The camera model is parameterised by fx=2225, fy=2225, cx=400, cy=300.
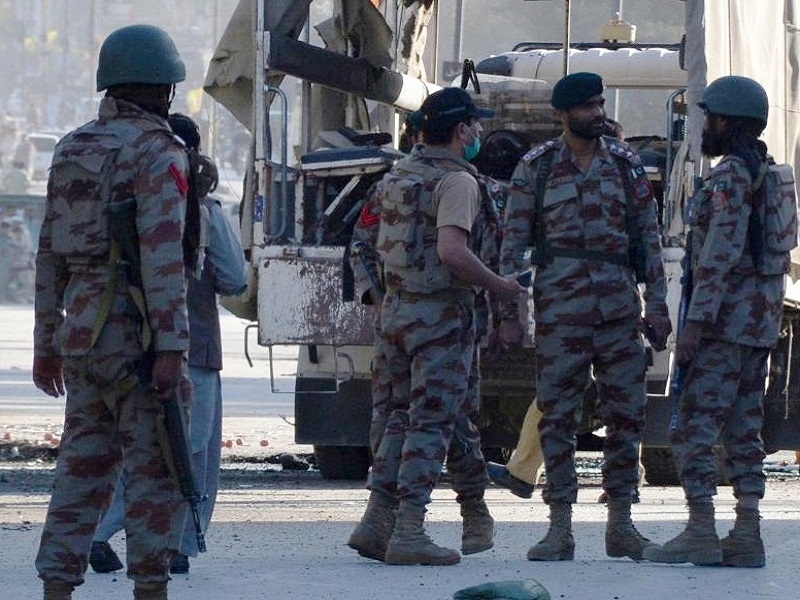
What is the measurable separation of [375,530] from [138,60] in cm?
241

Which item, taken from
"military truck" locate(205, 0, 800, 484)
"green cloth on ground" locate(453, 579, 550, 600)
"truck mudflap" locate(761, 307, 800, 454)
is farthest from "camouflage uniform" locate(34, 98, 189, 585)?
"truck mudflap" locate(761, 307, 800, 454)

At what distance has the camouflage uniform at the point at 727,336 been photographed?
762cm

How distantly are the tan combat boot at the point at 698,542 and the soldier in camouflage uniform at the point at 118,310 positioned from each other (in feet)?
7.30

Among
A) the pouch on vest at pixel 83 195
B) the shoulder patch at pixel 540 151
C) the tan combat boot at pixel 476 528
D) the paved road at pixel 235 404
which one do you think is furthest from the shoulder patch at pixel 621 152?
the paved road at pixel 235 404

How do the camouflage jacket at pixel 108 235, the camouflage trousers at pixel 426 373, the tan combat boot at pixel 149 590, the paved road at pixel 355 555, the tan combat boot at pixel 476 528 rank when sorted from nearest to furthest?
the camouflage jacket at pixel 108 235 → the tan combat boot at pixel 149 590 → the paved road at pixel 355 555 → the camouflage trousers at pixel 426 373 → the tan combat boot at pixel 476 528

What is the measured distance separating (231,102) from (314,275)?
5.82 feet

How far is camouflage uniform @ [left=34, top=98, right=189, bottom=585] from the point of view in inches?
236

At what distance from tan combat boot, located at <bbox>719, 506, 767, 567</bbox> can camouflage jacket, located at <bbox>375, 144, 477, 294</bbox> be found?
126 centimetres

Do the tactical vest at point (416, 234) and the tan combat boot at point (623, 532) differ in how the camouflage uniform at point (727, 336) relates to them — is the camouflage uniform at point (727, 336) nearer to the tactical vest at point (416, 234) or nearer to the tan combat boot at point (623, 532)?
the tan combat boot at point (623, 532)

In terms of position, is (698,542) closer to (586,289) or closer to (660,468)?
(586,289)

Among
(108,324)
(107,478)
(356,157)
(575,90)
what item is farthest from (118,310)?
(356,157)

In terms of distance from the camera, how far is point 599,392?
7.89 meters

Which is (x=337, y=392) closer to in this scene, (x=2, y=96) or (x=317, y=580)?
(x=317, y=580)

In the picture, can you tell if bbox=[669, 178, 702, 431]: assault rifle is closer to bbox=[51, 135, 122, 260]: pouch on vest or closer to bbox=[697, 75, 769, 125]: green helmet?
bbox=[697, 75, 769, 125]: green helmet
